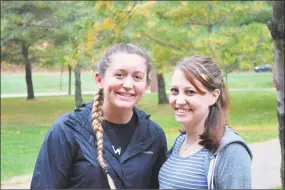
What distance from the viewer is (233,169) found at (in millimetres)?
1956

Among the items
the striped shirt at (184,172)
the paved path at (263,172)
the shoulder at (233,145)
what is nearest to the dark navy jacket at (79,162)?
the striped shirt at (184,172)

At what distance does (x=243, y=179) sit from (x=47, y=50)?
25330 millimetres

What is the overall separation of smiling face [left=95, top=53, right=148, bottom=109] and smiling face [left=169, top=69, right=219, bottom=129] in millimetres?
169

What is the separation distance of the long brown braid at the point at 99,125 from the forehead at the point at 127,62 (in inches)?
6.1

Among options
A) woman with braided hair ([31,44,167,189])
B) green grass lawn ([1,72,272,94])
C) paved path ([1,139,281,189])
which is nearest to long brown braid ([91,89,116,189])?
woman with braided hair ([31,44,167,189])

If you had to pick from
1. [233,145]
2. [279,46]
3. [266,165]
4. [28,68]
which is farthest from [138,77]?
[28,68]

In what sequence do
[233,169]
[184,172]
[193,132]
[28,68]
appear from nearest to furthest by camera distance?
[233,169] → [184,172] → [193,132] → [28,68]

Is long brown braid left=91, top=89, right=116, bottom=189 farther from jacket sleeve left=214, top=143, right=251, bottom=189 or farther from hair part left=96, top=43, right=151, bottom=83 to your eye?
jacket sleeve left=214, top=143, right=251, bottom=189

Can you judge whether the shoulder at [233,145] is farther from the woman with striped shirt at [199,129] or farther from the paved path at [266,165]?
the paved path at [266,165]

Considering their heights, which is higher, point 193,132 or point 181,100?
point 181,100

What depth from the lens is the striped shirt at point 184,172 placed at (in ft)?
6.85

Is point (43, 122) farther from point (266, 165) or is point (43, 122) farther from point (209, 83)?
point (209, 83)

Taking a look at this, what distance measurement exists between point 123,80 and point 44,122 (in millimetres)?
18696

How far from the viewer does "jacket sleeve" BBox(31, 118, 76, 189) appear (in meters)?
2.22
